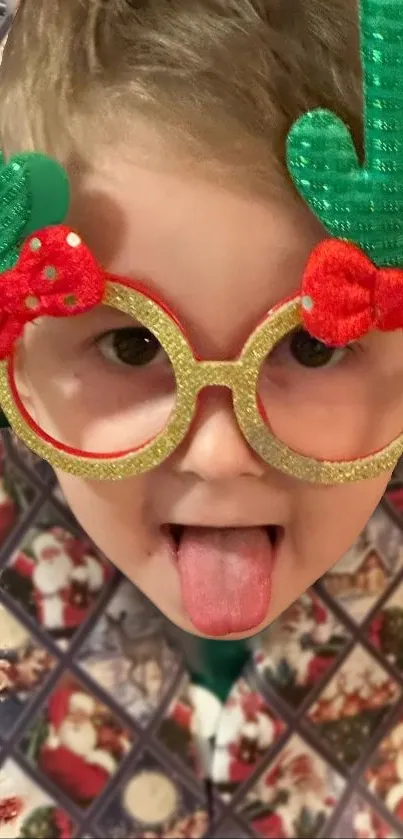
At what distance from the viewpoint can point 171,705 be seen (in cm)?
81

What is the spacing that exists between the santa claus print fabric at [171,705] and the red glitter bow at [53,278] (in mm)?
248

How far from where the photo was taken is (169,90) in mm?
485

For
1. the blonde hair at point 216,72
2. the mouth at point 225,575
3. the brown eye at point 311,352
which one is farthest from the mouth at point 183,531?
the blonde hair at point 216,72

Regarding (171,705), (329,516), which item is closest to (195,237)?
(329,516)

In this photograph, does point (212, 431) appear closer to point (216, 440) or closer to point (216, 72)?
point (216, 440)

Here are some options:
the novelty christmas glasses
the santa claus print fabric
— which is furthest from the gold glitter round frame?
the santa claus print fabric

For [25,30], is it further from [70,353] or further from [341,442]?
[341,442]

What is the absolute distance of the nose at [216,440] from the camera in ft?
1.78

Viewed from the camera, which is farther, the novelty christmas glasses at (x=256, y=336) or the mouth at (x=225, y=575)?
the mouth at (x=225, y=575)

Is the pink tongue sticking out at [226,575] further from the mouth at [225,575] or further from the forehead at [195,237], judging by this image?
the forehead at [195,237]

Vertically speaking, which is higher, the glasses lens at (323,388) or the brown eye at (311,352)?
the brown eye at (311,352)

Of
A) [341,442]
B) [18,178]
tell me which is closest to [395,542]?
[341,442]

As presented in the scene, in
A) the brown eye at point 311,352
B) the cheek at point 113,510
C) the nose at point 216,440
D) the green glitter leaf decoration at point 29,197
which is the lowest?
the cheek at point 113,510

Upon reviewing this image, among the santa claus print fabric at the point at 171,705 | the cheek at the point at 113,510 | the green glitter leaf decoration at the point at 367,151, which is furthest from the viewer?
the santa claus print fabric at the point at 171,705
